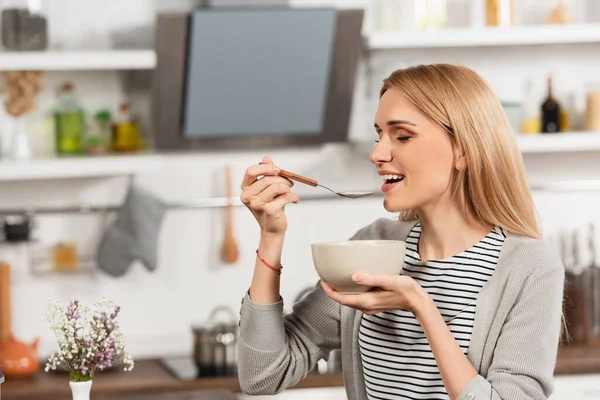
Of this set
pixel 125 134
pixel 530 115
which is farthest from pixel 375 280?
pixel 530 115

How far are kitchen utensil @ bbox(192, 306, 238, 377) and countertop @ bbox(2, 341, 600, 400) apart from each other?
9 centimetres

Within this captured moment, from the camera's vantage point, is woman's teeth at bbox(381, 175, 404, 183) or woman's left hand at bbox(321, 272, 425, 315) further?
woman's teeth at bbox(381, 175, 404, 183)

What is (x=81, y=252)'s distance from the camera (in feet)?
11.7

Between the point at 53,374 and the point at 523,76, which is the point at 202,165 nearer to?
the point at 53,374

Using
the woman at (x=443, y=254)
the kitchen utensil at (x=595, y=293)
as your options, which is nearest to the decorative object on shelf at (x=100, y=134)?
the kitchen utensil at (x=595, y=293)

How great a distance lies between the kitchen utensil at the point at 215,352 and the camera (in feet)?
10.5

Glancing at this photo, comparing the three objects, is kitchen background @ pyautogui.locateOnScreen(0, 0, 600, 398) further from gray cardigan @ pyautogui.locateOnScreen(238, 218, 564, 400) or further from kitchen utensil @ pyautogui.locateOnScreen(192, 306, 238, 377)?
gray cardigan @ pyautogui.locateOnScreen(238, 218, 564, 400)

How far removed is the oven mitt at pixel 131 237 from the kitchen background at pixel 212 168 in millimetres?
116

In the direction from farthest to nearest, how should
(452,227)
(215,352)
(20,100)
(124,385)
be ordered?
1. (20,100)
2. (215,352)
3. (124,385)
4. (452,227)

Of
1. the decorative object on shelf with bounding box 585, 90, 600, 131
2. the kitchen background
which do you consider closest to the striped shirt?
the kitchen background

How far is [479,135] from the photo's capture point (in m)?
1.52

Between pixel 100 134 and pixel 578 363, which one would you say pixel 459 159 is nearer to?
pixel 578 363

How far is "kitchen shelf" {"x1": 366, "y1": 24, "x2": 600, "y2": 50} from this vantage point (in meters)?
3.46

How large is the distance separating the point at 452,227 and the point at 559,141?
2.11m
